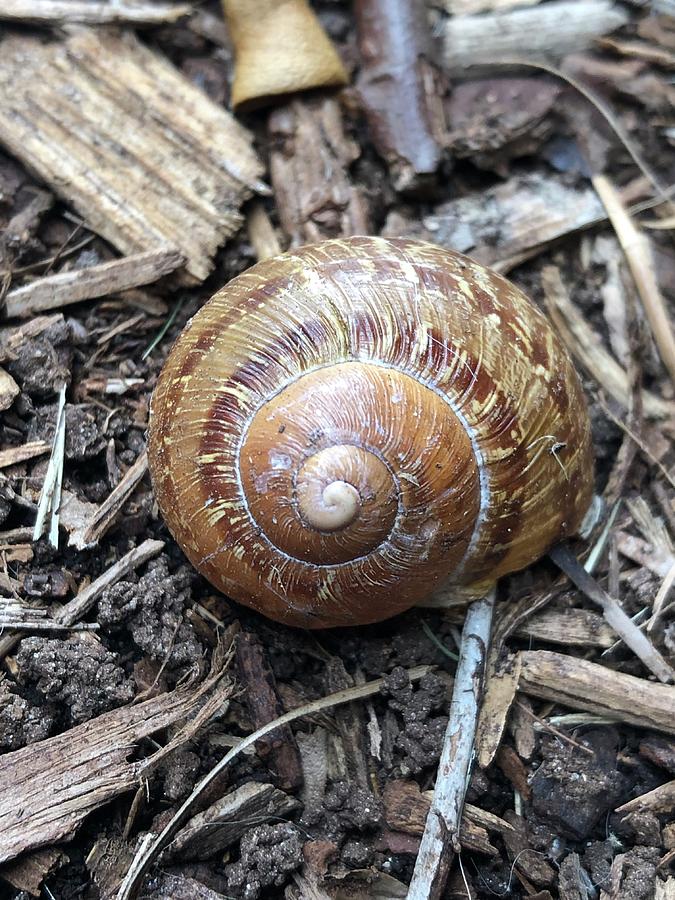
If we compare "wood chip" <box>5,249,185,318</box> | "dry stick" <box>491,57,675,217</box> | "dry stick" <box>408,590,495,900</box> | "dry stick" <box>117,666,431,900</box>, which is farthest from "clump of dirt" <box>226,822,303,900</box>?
"dry stick" <box>491,57,675,217</box>

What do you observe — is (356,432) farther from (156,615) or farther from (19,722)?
(19,722)

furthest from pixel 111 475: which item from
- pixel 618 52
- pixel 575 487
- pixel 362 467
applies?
pixel 618 52

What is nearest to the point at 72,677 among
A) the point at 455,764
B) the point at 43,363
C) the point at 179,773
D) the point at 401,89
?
the point at 179,773

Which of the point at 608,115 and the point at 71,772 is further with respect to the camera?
the point at 608,115

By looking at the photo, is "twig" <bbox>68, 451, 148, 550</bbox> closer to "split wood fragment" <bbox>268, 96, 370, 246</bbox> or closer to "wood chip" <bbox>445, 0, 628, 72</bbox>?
"split wood fragment" <bbox>268, 96, 370, 246</bbox>

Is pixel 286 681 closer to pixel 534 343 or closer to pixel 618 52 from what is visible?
pixel 534 343

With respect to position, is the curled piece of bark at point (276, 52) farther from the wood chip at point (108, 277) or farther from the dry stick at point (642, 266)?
the dry stick at point (642, 266)

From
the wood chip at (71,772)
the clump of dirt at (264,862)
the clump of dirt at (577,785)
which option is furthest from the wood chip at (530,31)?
the clump of dirt at (264,862)
